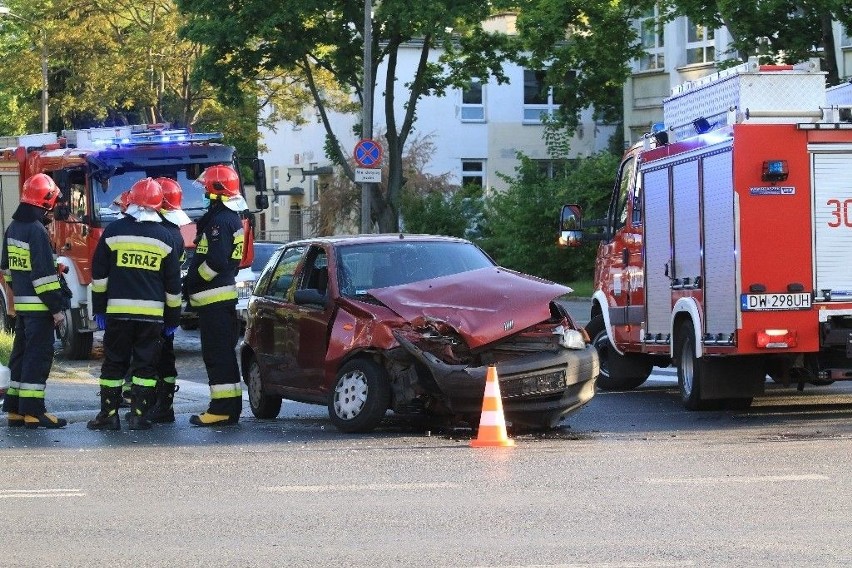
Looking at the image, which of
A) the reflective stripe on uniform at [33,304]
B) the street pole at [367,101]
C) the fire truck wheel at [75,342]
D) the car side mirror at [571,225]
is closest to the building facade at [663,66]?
the street pole at [367,101]

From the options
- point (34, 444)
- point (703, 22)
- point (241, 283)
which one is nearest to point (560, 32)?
point (703, 22)

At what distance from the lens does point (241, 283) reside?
2372 cm

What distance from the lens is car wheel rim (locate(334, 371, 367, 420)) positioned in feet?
42.8

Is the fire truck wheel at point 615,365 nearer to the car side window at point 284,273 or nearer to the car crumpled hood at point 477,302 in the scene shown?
the car side window at point 284,273

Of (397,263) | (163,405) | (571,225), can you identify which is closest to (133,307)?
(163,405)

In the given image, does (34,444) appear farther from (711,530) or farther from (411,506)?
(711,530)

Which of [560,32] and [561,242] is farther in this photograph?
[560,32]

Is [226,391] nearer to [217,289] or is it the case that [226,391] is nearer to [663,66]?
[217,289]

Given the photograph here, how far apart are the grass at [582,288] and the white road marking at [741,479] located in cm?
2438

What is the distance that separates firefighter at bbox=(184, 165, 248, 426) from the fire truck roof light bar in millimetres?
8027

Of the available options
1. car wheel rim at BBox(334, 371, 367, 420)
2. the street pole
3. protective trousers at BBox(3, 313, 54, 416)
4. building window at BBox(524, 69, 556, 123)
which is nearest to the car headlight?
car wheel rim at BBox(334, 371, 367, 420)

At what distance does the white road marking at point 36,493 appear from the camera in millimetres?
9719

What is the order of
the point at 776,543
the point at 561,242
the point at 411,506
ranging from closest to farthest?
the point at 776,543
the point at 411,506
the point at 561,242

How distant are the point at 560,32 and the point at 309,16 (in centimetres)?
856
